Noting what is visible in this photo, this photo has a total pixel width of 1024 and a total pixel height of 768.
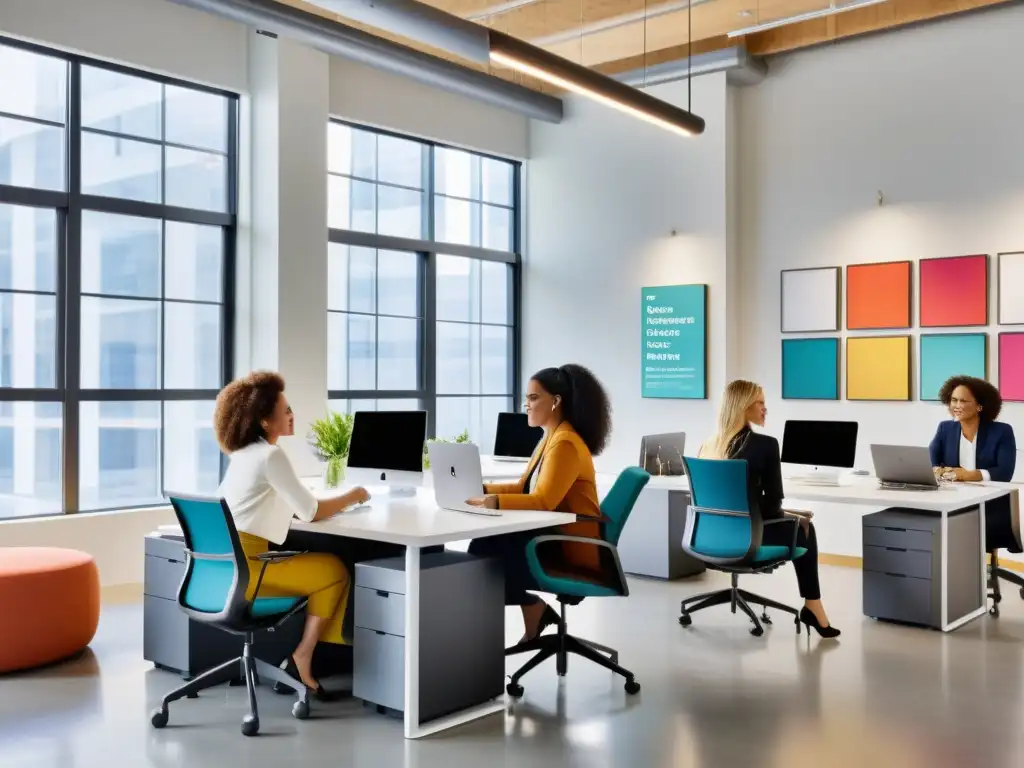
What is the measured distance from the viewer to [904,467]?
229 inches

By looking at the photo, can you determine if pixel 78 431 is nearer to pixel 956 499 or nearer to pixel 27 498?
pixel 27 498

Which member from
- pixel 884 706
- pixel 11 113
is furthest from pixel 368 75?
pixel 884 706

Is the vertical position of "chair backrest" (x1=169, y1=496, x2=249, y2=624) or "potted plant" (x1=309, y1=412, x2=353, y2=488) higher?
"potted plant" (x1=309, y1=412, x2=353, y2=488)

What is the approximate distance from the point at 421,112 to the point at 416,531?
565 cm

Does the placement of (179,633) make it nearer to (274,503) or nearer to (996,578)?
(274,503)

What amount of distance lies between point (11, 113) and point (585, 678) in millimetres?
4862

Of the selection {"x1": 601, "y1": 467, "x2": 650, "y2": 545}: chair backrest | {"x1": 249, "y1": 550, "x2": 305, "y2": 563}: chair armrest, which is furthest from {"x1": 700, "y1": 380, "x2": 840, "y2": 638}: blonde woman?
{"x1": 249, "y1": 550, "x2": 305, "y2": 563}: chair armrest

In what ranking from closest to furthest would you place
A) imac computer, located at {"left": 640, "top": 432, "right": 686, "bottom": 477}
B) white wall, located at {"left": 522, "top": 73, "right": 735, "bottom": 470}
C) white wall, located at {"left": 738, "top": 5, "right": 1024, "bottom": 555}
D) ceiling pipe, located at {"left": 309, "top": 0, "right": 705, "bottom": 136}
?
1. ceiling pipe, located at {"left": 309, "top": 0, "right": 705, "bottom": 136}
2. imac computer, located at {"left": 640, "top": 432, "right": 686, "bottom": 477}
3. white wall, located at {"left": 738, "top": 5, "right": 1024, "bottom": 555}
4. white wall, located at {"left": 522, "top": 73, "right": 735, "bottom": 470}

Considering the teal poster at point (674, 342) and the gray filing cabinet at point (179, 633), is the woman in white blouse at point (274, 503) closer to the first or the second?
the gray filing cabinet at point (179, 633)

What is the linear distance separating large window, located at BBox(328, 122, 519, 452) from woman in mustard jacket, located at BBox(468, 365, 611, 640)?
3.91 m

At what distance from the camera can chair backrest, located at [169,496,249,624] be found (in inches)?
150

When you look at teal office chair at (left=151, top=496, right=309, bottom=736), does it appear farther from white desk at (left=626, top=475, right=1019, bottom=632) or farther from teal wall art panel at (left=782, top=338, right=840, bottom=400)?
teal wall art panel at (left=782, top=338, right=840, bottom=400)

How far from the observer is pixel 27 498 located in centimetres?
635

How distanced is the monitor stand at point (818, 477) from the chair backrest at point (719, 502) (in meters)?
0.84
